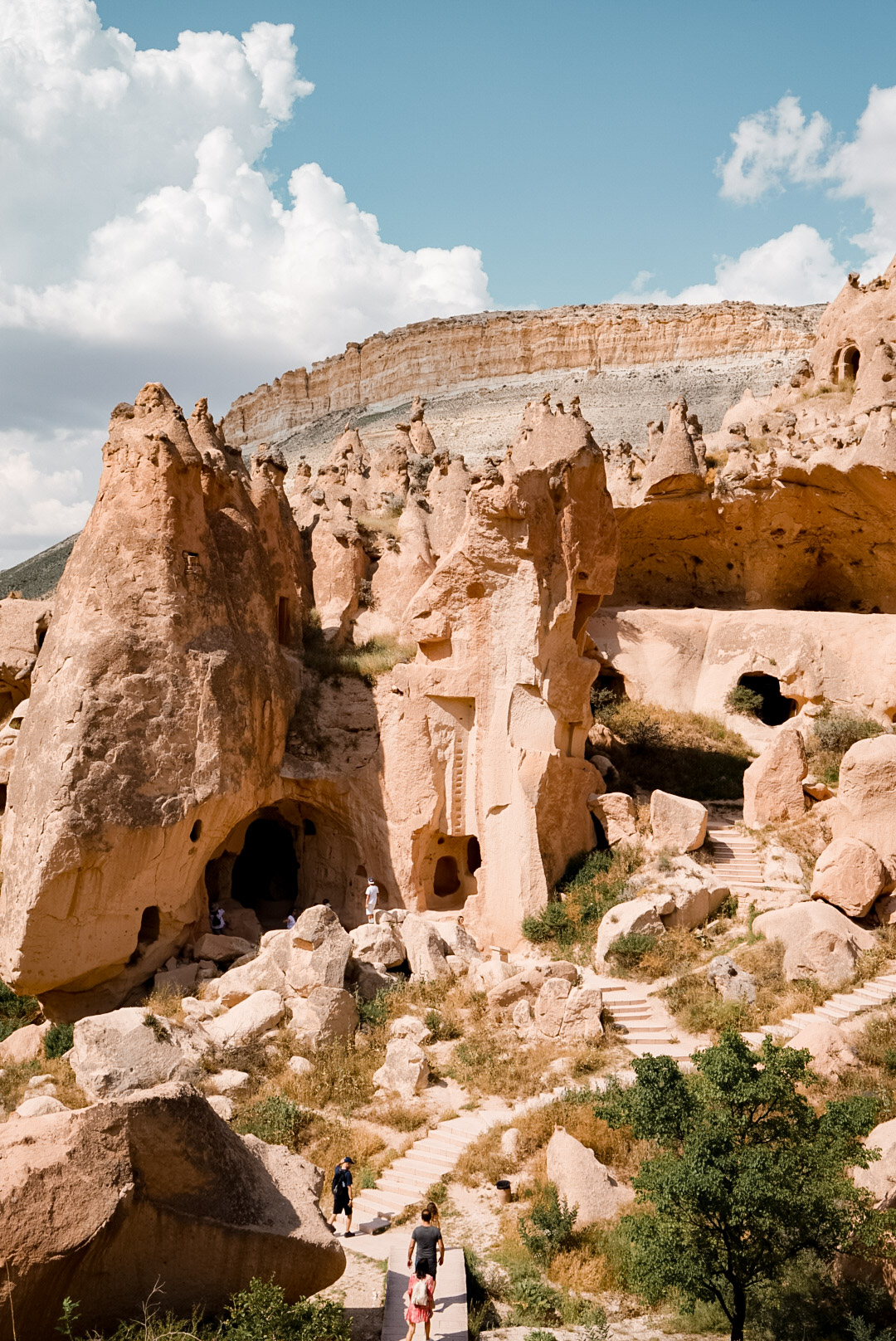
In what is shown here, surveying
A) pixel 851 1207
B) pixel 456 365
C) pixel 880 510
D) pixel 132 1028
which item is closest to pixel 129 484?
pixel 132 1028

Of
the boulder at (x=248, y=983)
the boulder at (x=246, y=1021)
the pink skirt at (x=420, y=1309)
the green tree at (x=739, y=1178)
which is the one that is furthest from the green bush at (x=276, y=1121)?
the green tree at (x=739, y=1178)

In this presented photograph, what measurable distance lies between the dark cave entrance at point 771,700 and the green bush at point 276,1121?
15171mm

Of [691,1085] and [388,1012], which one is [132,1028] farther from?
[691,1085]

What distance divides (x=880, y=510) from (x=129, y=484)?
15.6 metres

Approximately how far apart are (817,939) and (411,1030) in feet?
17.2

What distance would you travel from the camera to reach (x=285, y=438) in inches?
2502

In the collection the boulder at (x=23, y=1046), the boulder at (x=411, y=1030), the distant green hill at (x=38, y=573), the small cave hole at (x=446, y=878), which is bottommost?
the boulder at (x=23, y=1046)

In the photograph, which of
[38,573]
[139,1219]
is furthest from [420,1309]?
[38,573]

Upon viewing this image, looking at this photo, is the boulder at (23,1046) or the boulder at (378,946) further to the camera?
the boulder at (378,946)

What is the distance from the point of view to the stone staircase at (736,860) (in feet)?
49.8

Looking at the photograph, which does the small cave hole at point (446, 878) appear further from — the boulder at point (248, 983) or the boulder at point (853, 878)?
the boulder at point (853, 878)

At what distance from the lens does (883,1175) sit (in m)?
7.58

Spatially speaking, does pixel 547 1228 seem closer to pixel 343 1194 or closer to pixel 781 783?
pixel 343 1194

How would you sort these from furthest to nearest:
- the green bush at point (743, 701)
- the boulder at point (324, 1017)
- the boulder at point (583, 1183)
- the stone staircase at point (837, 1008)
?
the green bush at point (743, 701) → the boulder at point (324, 1017) → the stone staircase at point (837, 1008) → the boulder at point (583, 1183)
